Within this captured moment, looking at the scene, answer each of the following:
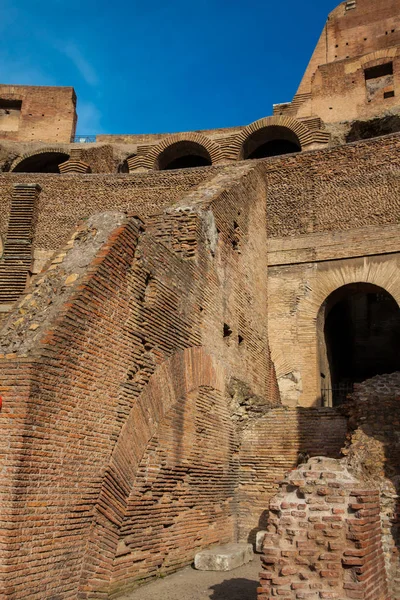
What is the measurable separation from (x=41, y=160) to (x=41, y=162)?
166mm

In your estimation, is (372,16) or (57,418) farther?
(372,16)

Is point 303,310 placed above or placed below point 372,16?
below

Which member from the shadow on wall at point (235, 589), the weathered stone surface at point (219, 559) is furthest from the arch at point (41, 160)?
the shadow on wall at point (235, 589)

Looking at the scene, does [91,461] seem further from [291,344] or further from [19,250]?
[19,250]

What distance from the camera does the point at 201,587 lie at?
5102mm

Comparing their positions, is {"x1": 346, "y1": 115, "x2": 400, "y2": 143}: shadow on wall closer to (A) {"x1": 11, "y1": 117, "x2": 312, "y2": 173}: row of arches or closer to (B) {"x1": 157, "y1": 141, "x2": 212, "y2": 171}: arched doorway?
(A) {"x1": 11, "y1": 117, "x2": 312, "y2": 173}: row of arches

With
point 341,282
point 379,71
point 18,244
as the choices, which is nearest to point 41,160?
point 18,244

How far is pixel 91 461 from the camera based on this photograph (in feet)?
14.4

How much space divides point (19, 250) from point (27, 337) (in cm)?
799

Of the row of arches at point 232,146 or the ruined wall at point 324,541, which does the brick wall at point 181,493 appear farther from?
the row of arches at point 232,146

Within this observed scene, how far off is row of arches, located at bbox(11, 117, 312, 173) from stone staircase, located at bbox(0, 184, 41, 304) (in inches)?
232

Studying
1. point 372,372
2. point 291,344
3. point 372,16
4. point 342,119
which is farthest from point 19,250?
point 372,16

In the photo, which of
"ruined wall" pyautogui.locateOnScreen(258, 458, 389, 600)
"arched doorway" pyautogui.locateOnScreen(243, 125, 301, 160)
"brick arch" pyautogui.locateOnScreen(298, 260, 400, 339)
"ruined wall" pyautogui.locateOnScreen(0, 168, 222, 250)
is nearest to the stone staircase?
"ruined wall" pyautogui.locateOnScreen(0, 168, 222, 250)

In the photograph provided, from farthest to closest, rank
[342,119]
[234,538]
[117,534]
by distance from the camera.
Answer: [342,119] < [234,538] < [117,534]
